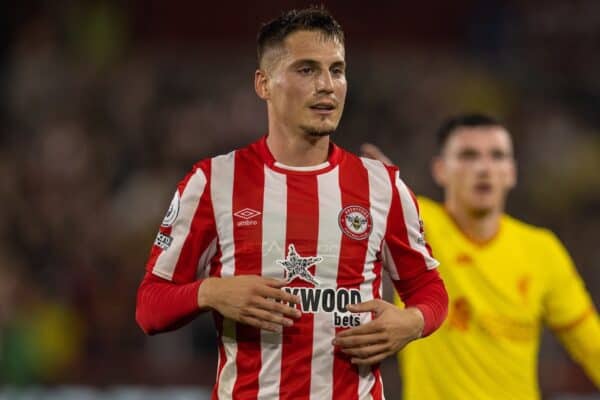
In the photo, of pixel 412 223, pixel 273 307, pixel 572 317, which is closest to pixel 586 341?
pixel 572 317

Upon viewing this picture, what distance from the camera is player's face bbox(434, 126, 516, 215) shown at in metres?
4.70

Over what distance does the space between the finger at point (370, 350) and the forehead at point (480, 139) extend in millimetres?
2029

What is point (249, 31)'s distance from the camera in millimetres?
11828

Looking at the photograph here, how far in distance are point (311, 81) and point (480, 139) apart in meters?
1.91

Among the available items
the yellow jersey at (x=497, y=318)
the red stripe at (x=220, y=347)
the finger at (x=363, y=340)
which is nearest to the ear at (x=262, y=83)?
the red stripe at (x=220, y=347)

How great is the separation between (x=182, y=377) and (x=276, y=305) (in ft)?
15.2

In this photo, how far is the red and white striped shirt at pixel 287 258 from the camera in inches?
119

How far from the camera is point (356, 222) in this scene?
311 cm

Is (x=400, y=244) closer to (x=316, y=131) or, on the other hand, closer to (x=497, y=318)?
(x=316, y=131)

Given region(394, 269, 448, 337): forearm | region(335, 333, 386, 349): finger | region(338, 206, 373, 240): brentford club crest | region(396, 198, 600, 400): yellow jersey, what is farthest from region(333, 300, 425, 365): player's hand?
region(396, 198, 600, 400): yellow jersey

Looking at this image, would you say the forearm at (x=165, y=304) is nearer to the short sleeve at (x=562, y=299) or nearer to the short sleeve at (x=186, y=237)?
the short sleeve at (x=186, y=237)

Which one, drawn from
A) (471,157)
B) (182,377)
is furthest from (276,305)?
(182,377)

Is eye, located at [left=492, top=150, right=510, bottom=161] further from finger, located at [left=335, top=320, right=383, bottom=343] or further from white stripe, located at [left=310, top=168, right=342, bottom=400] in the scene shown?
finger, located at [left=335, top=320, right=383, bottom=343]

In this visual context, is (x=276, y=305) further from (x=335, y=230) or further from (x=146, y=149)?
(x=146, y=149)
